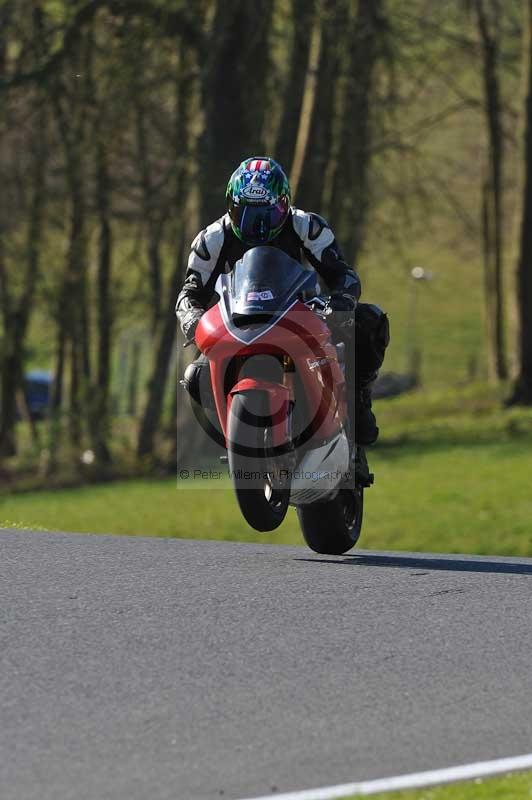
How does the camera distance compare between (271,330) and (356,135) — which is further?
(356,135)

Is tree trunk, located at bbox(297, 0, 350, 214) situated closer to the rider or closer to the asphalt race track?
the rider

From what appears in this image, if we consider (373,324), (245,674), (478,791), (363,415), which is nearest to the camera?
(478,791)

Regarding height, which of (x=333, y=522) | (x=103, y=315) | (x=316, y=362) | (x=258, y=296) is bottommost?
(x=103, y=315)

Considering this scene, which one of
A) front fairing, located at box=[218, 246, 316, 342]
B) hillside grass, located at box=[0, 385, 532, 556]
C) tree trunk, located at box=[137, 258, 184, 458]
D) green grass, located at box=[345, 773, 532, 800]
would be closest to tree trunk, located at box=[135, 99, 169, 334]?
tree trunk, located at box=[137, 258, 184, 458]

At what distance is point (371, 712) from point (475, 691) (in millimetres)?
538

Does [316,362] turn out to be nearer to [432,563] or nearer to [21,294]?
[432,563]

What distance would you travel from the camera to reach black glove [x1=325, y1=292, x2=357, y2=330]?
28.7 ft

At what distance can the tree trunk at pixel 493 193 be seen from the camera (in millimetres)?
31797

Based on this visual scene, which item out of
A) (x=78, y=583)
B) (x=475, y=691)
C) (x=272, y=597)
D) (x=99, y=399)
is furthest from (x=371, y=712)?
(x=99, y=399)

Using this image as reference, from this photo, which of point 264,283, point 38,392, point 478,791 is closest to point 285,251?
point 264,283

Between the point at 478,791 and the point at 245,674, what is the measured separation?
4.55ft

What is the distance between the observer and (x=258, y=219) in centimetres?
860

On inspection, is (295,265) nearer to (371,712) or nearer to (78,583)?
(78,583)

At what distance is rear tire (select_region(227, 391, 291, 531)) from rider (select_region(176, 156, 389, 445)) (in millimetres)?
557
